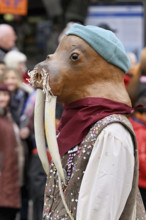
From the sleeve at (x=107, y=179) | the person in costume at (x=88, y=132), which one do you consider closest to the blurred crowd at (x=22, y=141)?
the person in costume at (x=88, y=132)

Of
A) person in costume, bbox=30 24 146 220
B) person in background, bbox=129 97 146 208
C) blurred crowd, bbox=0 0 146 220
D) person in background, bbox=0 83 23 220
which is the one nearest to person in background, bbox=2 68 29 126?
blurred crowd, bbox=0 0 146 220

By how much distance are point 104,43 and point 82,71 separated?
0.18 metres

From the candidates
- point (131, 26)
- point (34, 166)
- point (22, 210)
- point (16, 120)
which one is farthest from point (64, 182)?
point (131, 26)

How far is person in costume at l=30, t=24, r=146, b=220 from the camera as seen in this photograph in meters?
2.17

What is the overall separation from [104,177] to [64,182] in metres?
0.26

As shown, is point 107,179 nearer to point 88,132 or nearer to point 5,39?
point 88,132

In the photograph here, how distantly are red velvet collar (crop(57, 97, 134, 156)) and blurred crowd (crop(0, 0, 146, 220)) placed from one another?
A: 169 cm

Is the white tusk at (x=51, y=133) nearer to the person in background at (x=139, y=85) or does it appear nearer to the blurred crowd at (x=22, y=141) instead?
the blurred crowd at (x=22, y=141)

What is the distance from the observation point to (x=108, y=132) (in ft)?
7.29

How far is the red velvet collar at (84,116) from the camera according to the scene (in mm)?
2352

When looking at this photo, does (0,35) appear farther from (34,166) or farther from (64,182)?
(64,182)

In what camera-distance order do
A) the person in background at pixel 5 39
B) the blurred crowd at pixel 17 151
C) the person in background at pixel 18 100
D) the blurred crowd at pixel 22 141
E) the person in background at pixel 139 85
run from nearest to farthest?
1. the blurred crowd at pixel 22 141
2. the person in background at pixel 139 85
3. the blurred crowd at pixel 17 151
4. the person in background at pixel 18 100
5. the person in background at pixel 5 39

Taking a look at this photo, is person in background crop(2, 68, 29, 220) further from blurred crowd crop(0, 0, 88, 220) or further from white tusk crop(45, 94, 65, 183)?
white tusk crop(45, 94, 65, 183)

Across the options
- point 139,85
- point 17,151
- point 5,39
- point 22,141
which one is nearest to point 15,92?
point 22,141
